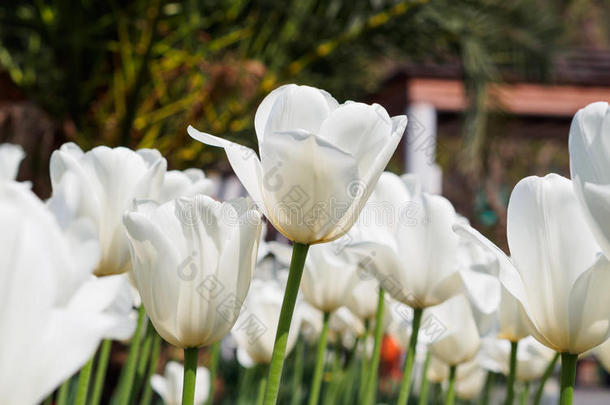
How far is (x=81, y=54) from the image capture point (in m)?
3.22

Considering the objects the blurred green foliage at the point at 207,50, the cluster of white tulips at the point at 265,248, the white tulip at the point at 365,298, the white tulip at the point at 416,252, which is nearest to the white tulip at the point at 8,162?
the cluster of white tulips at the point at 265,248

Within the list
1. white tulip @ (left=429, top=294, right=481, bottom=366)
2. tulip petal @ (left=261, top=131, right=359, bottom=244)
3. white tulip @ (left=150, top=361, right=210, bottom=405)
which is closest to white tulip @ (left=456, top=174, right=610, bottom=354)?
tulip petal @ (left=261, top=131, right=359, bottom=244)

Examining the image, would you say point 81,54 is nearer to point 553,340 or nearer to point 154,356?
point 154,356

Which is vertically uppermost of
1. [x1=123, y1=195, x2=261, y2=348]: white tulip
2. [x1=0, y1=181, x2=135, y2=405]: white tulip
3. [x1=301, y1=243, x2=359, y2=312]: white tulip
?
[x1=0, y1=181, x2=135, y2=405]: white tulip

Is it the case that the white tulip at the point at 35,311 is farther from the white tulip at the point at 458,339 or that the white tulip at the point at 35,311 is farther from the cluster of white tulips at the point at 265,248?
the white tulip at the point at 458,339

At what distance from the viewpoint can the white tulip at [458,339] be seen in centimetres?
92

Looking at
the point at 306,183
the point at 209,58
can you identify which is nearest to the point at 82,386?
the point at 306,183

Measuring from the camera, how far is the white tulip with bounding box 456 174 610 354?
1.74ft

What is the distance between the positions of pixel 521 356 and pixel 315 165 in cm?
81

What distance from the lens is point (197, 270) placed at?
53 centimetres

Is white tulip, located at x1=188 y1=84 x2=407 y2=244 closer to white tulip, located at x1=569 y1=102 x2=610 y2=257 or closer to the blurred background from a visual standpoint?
white tulip, located at x1=569 y1=102 x2=610 y2=257

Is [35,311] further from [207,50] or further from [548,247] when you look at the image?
[207,50]

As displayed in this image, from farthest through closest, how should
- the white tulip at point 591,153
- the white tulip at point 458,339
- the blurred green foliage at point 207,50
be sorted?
the blurred green foliage at point 207,50 → the white tulip at point 458,339 → the white tulip at point 591,153

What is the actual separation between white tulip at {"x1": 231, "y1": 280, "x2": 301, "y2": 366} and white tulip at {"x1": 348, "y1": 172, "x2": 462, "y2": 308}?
245 millimetres
